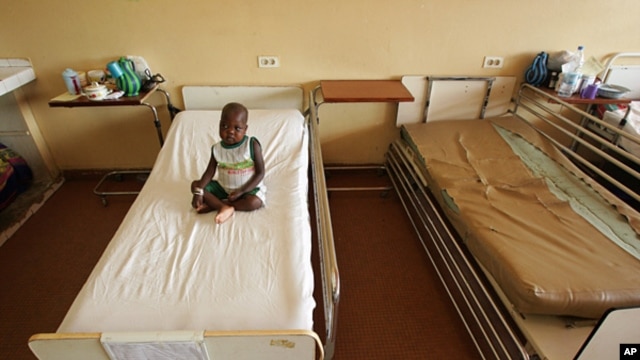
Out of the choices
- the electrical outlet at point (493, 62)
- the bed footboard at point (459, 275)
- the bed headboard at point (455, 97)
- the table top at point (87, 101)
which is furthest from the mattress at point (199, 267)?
the electrical outlet at point (493, 62)

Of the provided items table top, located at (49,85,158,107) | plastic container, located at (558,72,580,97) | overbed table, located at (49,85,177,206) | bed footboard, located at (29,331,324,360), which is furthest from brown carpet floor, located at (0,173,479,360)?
plastic container, located at (558,72,580,97)

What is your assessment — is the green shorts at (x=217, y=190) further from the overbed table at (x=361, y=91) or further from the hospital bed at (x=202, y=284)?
the overbed table at (x=361, y=91)

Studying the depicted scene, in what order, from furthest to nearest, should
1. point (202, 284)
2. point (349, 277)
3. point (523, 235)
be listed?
point (349, 277)
point (523, 235)
point (202, 284)

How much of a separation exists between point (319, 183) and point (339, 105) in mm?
1303

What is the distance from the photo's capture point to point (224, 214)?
65.4 inches

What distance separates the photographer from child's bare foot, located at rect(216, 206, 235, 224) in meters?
1.64

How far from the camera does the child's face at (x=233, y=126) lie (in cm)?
165

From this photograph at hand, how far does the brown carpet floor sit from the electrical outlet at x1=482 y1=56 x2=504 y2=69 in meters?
1.19

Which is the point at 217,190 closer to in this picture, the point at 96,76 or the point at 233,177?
the point at 233,177

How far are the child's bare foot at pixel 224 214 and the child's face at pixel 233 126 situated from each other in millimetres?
329

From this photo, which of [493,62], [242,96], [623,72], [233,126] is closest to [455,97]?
[493,62]

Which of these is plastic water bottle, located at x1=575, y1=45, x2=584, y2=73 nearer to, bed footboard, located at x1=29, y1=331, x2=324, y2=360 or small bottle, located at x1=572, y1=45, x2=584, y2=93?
small bottle, located at x1=572, y1=45, x2=584, y2=93

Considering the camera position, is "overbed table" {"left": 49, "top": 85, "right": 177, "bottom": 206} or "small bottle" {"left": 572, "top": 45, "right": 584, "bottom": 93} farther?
"small bottle" {"left": 572, "top": 45, "right": 584, "bottom": 93}

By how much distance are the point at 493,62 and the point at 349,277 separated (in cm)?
189
